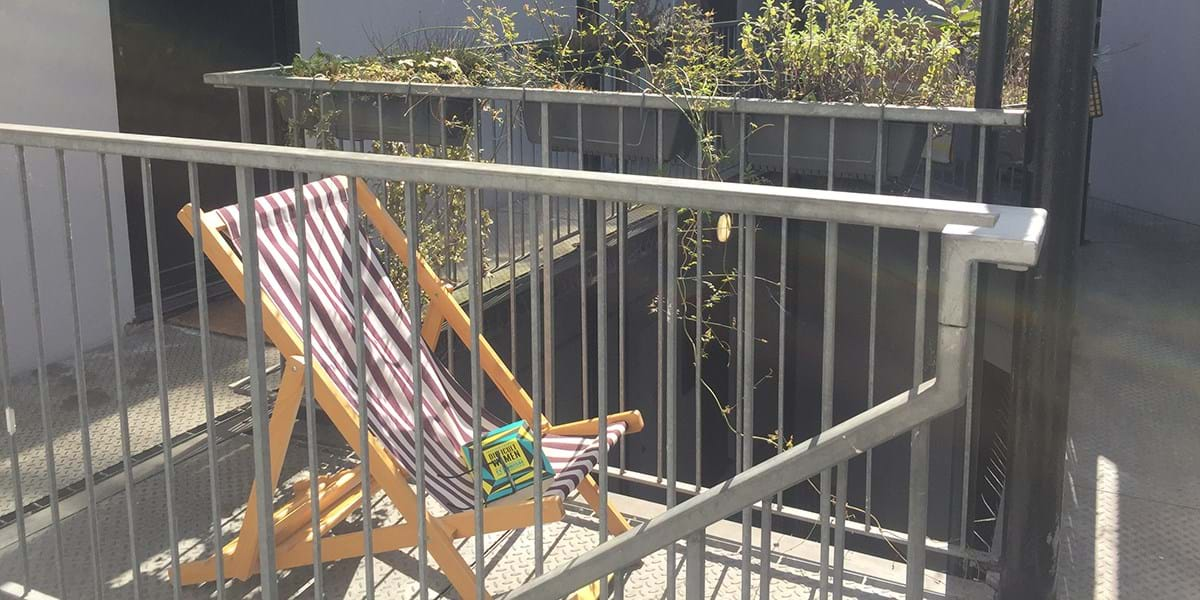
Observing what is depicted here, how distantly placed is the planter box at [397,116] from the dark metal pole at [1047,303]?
2108 millimetres

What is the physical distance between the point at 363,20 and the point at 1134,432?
4965 millimetres

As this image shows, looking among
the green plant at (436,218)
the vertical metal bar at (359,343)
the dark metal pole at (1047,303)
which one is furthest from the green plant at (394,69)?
the dark metal pole at (1047,303)

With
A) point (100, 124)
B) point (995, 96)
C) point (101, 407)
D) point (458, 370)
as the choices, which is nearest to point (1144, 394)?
point (995, 96)

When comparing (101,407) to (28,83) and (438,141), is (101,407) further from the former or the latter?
(438,141)

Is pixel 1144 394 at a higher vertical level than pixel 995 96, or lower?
lower

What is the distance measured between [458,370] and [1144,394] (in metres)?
3.17

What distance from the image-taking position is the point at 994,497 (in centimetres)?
373

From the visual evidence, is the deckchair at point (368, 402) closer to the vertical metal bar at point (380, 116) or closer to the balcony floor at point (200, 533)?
the balcony floor at point (200, 533)

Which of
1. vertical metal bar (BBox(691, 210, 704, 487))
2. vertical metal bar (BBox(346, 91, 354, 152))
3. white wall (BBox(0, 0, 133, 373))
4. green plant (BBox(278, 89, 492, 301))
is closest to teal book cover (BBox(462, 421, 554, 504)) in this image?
vertical metal bar (BBox(691, 210, 704, 487))

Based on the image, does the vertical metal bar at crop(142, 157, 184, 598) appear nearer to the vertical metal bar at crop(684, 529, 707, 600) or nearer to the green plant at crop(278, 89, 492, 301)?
the vertical metal bar at crop(684, 529, 707, 600)

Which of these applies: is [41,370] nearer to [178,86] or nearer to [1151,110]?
[178,86]

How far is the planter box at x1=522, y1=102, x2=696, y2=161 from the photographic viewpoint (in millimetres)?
3814

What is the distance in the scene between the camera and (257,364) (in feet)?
7.91

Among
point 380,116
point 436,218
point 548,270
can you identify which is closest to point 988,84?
point 548,270
